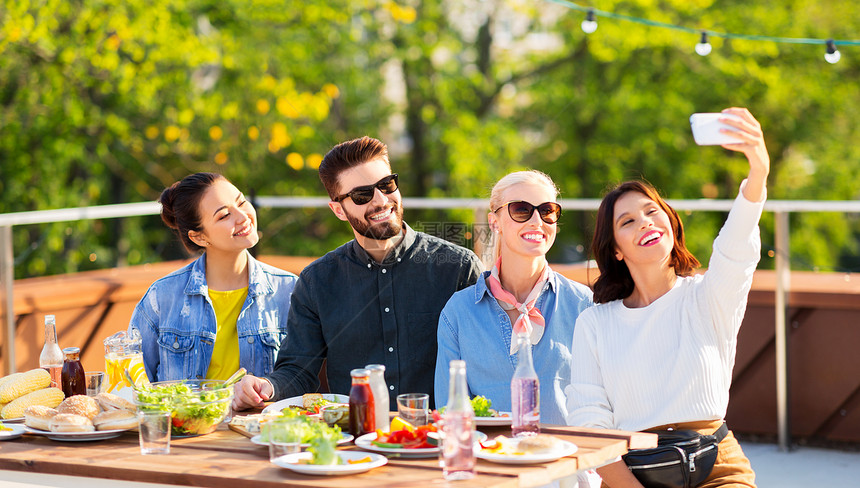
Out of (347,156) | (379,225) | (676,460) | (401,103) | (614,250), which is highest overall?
(401,103)

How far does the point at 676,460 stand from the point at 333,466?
956 mm

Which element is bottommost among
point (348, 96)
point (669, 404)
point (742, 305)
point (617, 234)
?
point (669, 404)

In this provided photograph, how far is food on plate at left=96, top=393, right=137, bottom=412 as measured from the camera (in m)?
2.66

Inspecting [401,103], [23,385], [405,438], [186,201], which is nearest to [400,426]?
[405,438]

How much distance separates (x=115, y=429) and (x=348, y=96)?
10947 millimetres

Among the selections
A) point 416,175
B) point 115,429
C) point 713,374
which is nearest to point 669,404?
point 713,374

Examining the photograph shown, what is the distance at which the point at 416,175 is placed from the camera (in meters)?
13.3

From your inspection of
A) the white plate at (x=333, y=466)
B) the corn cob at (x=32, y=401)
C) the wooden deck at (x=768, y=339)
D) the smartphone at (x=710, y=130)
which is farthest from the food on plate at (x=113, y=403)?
the wooden deck at (x=768, y=339)

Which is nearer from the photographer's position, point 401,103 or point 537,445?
point 537,445

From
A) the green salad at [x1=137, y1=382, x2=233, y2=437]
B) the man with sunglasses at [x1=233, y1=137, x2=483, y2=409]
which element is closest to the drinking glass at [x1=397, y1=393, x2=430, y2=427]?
the green salad at [x1=137, y1=382, x2=233, y2=437]

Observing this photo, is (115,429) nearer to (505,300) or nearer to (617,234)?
(505,300)

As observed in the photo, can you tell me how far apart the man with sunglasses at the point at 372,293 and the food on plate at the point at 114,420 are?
0.76 m

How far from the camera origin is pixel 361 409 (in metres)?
2.40

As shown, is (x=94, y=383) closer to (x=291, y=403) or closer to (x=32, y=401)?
(x=32, y=401)
